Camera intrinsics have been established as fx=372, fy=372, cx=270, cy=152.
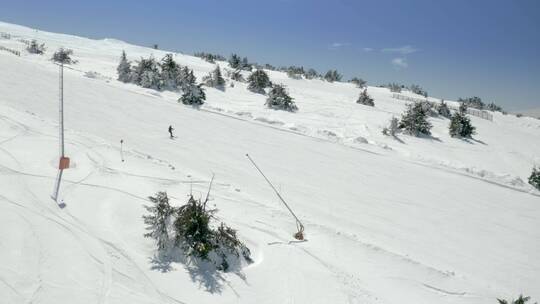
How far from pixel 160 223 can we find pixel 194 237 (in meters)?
1.11

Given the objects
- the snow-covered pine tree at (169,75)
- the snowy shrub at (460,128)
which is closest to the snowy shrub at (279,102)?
the snow-covered pine tree at (169,75)

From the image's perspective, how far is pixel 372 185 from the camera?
63.1 feet

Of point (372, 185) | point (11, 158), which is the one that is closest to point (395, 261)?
point (372, 185)

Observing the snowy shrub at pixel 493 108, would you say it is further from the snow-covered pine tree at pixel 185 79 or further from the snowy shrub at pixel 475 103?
the snow-covered pine tree at pixel 185 79

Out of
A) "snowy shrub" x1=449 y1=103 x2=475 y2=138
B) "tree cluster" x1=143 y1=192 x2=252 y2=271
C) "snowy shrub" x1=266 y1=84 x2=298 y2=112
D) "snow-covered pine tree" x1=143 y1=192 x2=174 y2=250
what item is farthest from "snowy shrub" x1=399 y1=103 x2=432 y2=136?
"snow-covered pine tree" x1=143 y1=192 x2=174 y2=250

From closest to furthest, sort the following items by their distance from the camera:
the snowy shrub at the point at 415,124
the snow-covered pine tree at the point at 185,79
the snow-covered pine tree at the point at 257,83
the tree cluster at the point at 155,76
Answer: the snowy shrub at the point at 415,124 → the snow-covered pine tree at the point at 185,79 → the tree cluster at the point at 155,76 → the snow-covered pine tree at the point at 257,83

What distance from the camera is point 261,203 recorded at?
14641 mm

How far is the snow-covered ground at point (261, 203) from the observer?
351 inches

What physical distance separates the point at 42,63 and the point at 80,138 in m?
22.9

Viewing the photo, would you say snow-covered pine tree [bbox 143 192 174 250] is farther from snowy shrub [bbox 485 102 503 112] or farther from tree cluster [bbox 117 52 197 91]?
snowy shrub [bbox 485 102 503 112]

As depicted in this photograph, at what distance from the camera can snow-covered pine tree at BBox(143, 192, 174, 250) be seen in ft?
32.4

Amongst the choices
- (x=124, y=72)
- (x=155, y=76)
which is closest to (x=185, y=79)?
(x=155, y=76)

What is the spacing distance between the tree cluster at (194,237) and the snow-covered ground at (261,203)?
1.37 feet

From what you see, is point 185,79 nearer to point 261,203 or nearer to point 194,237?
point 261,203
